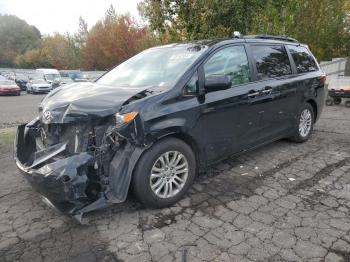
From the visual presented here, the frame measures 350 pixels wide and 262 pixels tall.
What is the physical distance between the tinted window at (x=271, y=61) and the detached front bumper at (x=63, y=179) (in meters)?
2.88

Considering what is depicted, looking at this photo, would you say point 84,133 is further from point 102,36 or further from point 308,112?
point 102,36

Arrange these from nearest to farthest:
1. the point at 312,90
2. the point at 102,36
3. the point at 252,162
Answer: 1. the point at 252,162
2. the point at 312,90
3. the point at 102,36

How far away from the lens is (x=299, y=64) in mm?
5754

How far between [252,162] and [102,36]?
3820 centimetres

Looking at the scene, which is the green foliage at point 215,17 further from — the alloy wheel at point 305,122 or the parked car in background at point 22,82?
the parked car in background at point 22,82

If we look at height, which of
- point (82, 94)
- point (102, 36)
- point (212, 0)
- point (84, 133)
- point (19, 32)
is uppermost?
point (19, 32)

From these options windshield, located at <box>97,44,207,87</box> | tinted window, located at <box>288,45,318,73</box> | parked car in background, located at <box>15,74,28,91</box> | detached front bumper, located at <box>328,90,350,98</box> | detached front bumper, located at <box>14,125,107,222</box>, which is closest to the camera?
detached front bumper, located at <box>14,125,107,222</box>

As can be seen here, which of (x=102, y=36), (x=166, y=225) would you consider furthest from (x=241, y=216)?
(x=102, y=36)

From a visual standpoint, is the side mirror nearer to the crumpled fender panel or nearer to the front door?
the front door

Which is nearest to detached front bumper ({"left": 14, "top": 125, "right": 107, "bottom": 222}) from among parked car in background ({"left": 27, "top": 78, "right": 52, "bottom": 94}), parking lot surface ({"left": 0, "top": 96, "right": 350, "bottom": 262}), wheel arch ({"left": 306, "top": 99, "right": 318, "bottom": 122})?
parking lot surface ({"left": 0, "top": 96, "right": 350, "bottom": 262})

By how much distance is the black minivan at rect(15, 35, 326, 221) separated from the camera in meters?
3.26

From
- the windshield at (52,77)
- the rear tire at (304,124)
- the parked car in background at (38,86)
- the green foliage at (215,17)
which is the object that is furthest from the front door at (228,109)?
the windshield at (52,77)

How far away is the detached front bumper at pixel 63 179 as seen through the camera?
304 cm

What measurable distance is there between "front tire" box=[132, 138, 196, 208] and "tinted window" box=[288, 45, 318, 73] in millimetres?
3017
